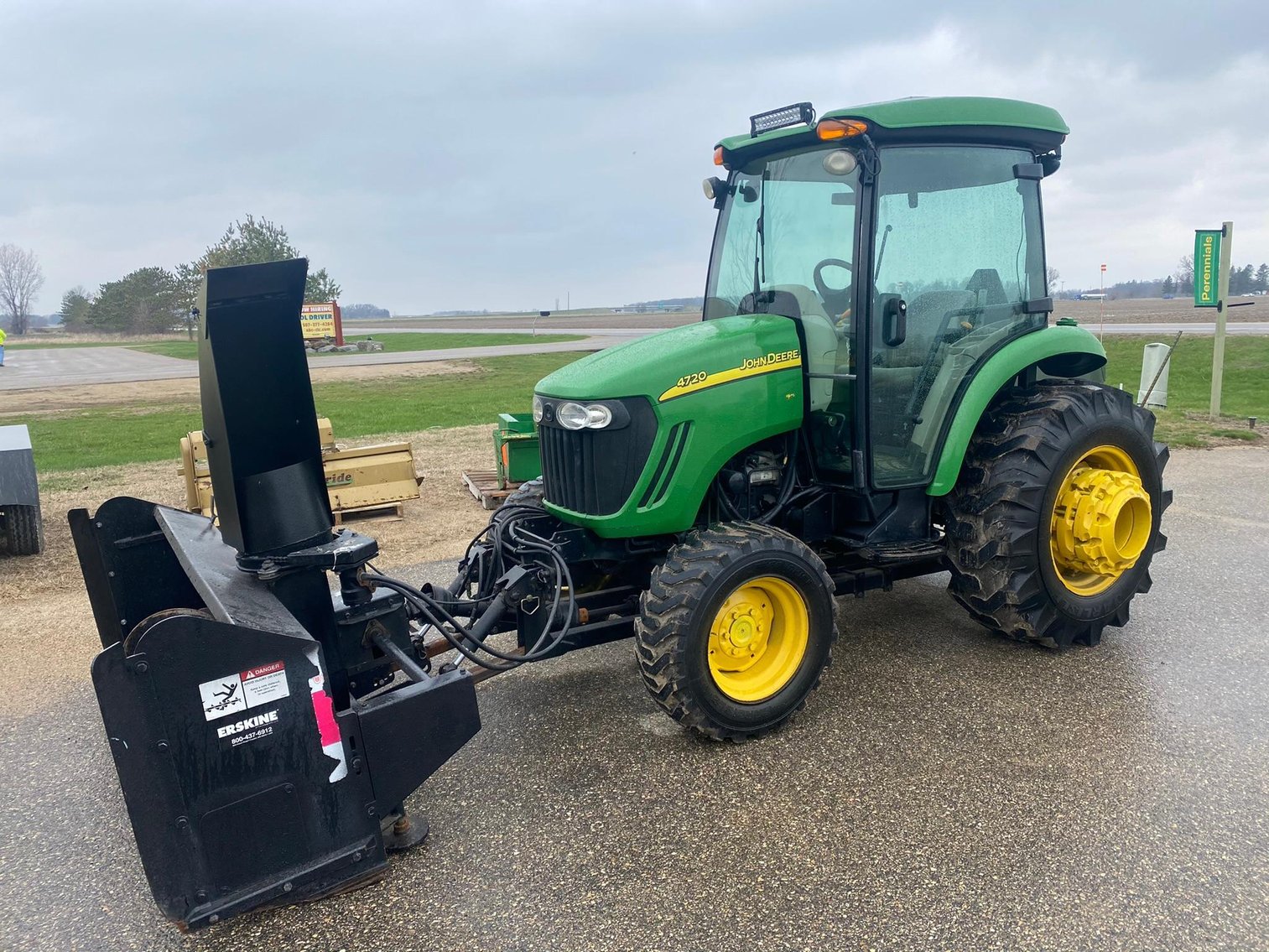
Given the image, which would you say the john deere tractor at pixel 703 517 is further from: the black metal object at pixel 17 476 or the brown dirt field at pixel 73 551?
the black metal object at pixel 17 476

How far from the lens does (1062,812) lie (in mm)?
3049

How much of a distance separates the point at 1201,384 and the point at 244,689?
1760 centimetres

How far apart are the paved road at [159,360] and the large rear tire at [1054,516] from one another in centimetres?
1899

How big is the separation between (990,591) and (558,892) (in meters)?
2.47

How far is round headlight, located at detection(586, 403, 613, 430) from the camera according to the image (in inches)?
141

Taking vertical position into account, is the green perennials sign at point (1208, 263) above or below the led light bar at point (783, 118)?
below

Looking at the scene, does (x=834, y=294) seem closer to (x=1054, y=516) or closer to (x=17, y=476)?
(x=1054, y=516)

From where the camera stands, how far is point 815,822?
3.05m

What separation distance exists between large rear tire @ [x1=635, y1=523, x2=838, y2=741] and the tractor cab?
2.15ft

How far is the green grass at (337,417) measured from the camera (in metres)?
12.0

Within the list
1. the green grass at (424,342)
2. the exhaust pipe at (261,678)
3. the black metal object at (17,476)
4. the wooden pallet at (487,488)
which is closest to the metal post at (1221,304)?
the wooden pallet at (487,488)

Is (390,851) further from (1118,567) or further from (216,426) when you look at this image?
(1118,567)

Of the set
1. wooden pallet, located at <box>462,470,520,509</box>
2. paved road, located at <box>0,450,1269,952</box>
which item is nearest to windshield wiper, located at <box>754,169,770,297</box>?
paved road, located at <box>0,450,1269,952</box>

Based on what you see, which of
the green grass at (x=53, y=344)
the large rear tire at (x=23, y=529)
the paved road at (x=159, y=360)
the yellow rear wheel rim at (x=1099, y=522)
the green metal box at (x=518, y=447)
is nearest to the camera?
the yellow rear wheel rim at (x=1099, y=522)
